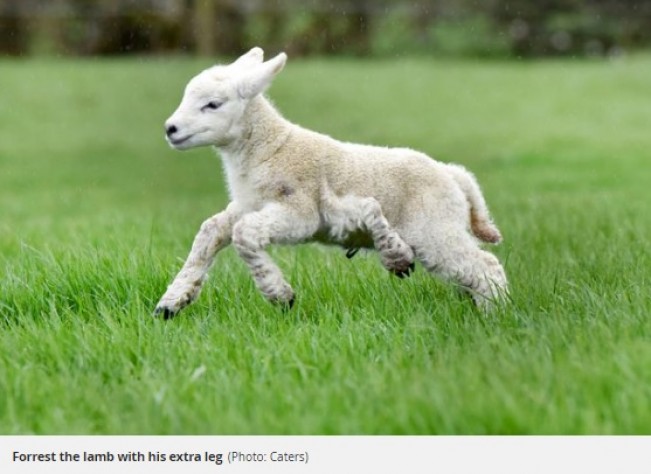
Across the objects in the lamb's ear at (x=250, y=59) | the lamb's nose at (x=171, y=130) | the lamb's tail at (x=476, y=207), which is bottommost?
the lamb's tail at (x=476, y=207)

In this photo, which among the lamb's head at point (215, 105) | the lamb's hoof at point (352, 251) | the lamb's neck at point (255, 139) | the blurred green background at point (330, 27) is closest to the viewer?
the lamb's head at point (215, 105)

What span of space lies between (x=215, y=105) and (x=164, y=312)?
0.87 m

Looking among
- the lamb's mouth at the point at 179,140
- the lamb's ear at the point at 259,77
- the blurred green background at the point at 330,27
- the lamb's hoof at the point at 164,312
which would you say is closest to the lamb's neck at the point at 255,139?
the lamb's ear at the point at 259,77

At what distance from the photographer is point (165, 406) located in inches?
143

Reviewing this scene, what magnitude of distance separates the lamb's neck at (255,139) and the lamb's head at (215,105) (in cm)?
6

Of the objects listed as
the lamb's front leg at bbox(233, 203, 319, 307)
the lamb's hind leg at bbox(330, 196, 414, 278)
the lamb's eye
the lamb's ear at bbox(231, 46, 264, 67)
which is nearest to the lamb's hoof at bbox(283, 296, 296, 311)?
the lamb's front leg at bbox(233, 203, 319, 307)

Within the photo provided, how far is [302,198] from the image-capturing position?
180 inches

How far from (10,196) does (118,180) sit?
5.15ft

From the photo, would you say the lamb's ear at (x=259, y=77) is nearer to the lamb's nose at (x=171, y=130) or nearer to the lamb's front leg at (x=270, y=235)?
the lamb's nose at (x=171, y=130)

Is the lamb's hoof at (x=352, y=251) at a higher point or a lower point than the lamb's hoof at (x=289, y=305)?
higher

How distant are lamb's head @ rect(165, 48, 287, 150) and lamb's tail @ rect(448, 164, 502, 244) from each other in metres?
0.92

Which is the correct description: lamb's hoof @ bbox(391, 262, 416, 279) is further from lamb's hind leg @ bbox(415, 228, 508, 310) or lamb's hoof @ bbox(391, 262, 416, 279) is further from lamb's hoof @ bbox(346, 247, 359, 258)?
lamb's hoof @ bbox(346, 247, 359, 258)

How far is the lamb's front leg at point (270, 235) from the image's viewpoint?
4457 mm
